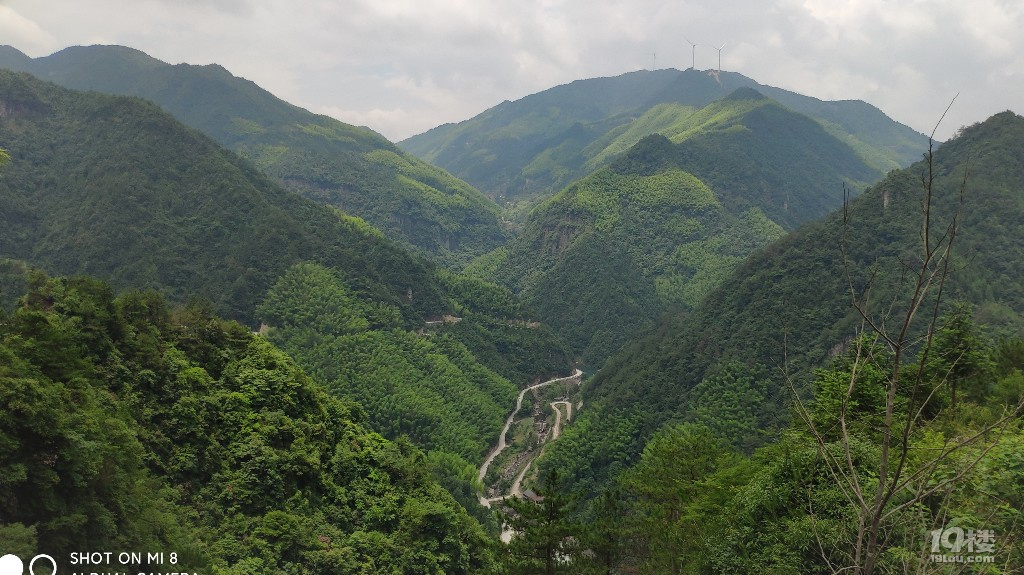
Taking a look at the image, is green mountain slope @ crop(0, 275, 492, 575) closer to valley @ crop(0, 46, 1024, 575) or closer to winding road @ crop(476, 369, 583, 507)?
valley @ crop(0, 46, 1024, 575)

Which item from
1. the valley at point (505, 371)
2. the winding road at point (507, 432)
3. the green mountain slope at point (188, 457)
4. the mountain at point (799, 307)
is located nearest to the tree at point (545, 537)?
the valley at point (505, 371)

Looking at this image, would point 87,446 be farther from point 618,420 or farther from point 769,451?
point 618,420

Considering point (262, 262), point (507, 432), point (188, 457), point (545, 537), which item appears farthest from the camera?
point (262, 262)

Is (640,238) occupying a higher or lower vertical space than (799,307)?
higher

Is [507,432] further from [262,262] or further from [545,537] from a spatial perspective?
[545,537]

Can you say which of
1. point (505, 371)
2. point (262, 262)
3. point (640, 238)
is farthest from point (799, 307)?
point (640, 238)

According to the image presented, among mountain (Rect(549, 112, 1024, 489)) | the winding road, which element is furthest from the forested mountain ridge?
mountain (Rect(549, 112, 1024, 489))
